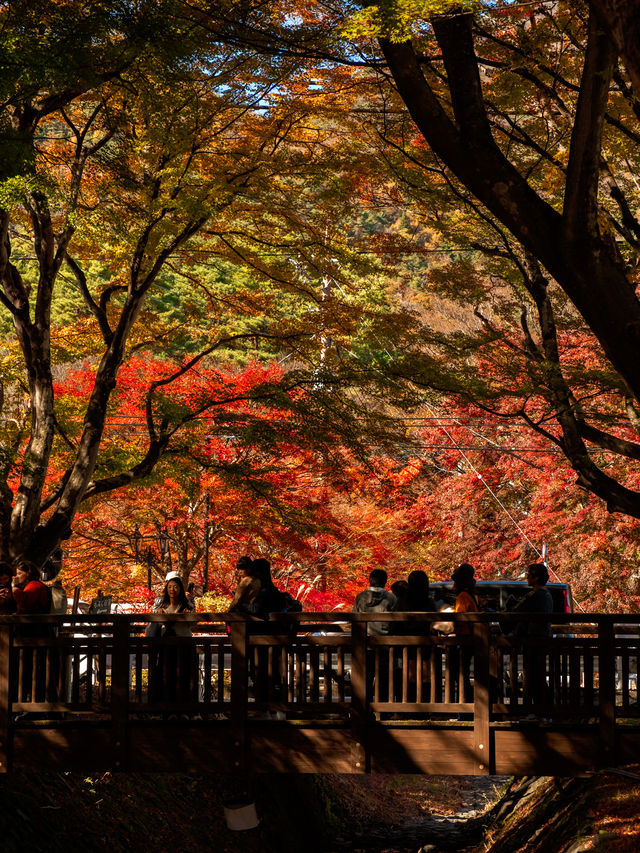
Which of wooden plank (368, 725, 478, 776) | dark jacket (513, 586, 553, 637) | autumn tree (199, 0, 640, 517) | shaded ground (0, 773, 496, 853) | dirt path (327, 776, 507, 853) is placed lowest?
dirt path (327, 776, 507, 853)

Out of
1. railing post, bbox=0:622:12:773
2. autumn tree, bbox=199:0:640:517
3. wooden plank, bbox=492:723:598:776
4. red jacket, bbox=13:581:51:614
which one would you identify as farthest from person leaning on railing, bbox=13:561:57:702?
autumn tree, bbox=199:0:640:517

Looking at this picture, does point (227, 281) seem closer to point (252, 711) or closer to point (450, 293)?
point (450, 293)

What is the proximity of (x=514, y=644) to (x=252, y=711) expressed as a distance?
105 inches

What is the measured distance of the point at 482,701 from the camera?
9.00 metres

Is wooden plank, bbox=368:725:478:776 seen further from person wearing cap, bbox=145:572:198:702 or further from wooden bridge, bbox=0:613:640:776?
person wearing cap, bbox=145:572:198:702

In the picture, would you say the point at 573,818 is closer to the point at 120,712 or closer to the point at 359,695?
the point at 359,695

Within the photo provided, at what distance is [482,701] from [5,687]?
461 cm

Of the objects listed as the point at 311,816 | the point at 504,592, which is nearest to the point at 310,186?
the point at 504,592

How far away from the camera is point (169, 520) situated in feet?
72.1

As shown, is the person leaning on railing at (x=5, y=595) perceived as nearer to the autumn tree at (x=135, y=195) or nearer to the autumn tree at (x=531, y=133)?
the autumn tree at (x=135, y=195)

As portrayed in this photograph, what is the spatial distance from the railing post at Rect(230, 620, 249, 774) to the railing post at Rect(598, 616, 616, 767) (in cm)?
336

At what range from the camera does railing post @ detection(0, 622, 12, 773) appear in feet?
30.6

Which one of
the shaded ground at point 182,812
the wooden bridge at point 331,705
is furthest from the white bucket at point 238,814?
the shaded ground at point 182,812

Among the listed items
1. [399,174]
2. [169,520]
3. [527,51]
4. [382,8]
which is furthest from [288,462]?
[382,8]
